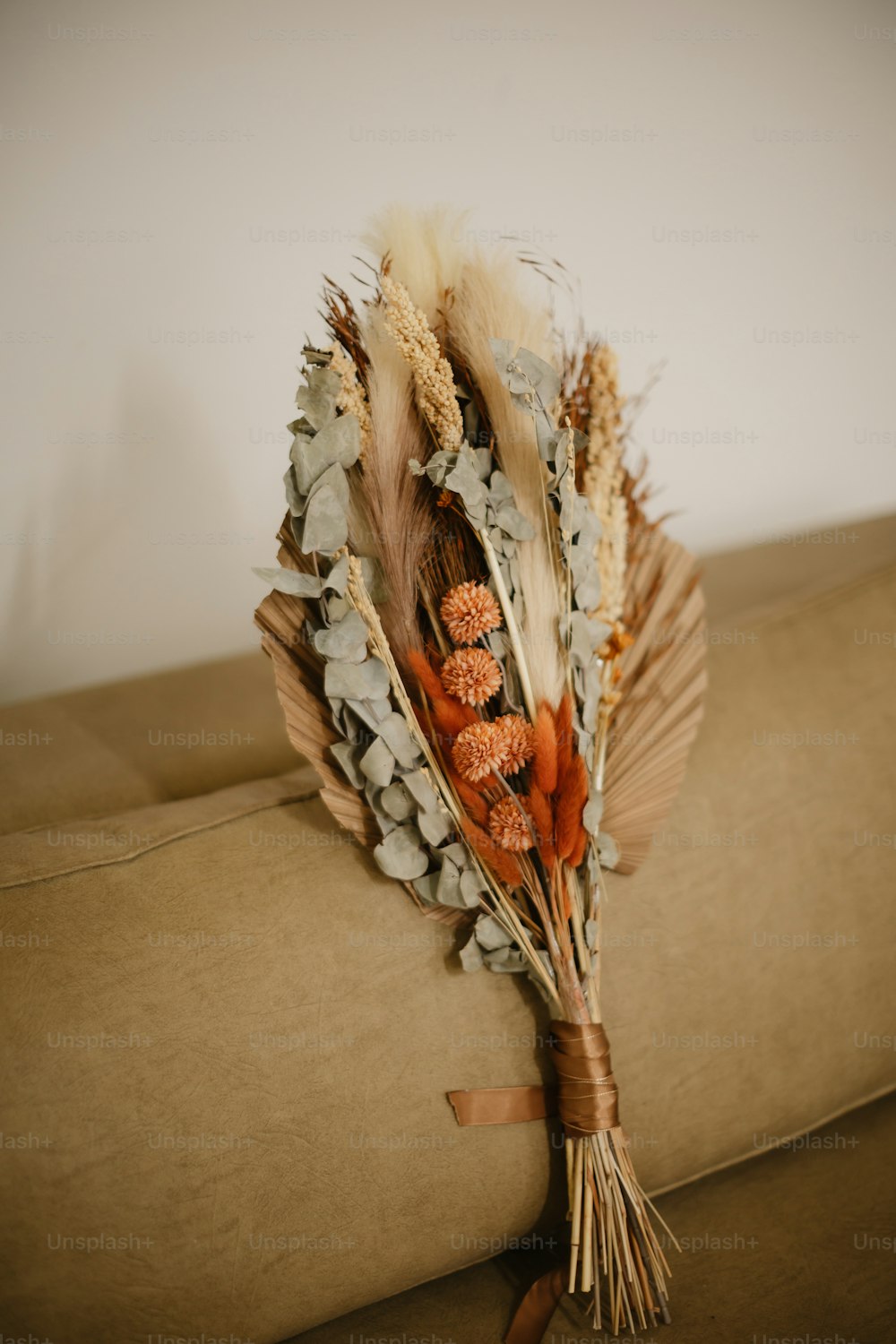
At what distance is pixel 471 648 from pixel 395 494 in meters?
0.16

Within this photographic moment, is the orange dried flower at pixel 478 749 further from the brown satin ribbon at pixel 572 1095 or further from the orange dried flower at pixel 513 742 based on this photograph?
the brown satin ribbon at pixel 572 1095

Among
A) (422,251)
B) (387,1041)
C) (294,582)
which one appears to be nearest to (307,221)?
(422,251)

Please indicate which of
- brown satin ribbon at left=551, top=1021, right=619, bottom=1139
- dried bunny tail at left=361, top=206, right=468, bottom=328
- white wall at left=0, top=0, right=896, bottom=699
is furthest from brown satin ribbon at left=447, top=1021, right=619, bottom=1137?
white wall at left=0, top=0, right=896, bottom=699

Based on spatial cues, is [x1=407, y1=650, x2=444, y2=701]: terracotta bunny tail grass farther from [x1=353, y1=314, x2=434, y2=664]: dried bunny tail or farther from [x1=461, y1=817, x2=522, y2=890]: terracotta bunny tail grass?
[x1=461, y1=817, x2=522, y2=890]: terracotta bunny tail grass

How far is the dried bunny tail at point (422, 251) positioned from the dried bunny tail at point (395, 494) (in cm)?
5

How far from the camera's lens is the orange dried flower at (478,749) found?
745 mm

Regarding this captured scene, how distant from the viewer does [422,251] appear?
788 millimetres

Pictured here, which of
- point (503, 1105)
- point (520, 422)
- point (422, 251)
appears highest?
point (422, 251)

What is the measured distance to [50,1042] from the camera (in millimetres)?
716

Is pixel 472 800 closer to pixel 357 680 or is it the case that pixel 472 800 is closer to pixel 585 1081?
pixel 357 680

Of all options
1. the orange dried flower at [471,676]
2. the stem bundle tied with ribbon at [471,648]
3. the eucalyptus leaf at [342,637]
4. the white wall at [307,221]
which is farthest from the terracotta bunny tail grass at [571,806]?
the white wall at [307,221]

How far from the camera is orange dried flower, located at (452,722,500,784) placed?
75cm

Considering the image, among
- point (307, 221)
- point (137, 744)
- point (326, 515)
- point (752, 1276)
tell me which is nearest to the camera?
point (326, 515)

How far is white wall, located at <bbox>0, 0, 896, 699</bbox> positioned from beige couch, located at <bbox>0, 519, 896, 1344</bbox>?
12.4 inches
